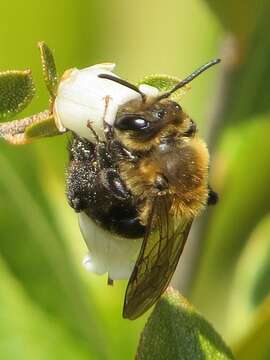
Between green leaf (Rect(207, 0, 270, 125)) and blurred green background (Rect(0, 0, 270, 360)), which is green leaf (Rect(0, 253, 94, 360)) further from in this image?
green leaf (Rect(207, 0, 270, 125))

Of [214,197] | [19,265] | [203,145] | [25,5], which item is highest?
[203,145]

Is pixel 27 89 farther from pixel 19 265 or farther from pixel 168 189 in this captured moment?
pixel 19 265

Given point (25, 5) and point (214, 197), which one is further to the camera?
point (25, 5)

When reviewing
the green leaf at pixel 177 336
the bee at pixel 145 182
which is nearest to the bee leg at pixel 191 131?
the bee at pixel 145 182

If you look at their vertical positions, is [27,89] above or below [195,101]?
above

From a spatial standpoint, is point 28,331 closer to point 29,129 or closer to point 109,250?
point 109,250

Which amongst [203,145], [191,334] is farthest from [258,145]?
[191,334]

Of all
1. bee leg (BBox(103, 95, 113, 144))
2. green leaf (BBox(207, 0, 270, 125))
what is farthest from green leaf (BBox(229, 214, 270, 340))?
bee leg (BBox(103, 95, 113, 144))
